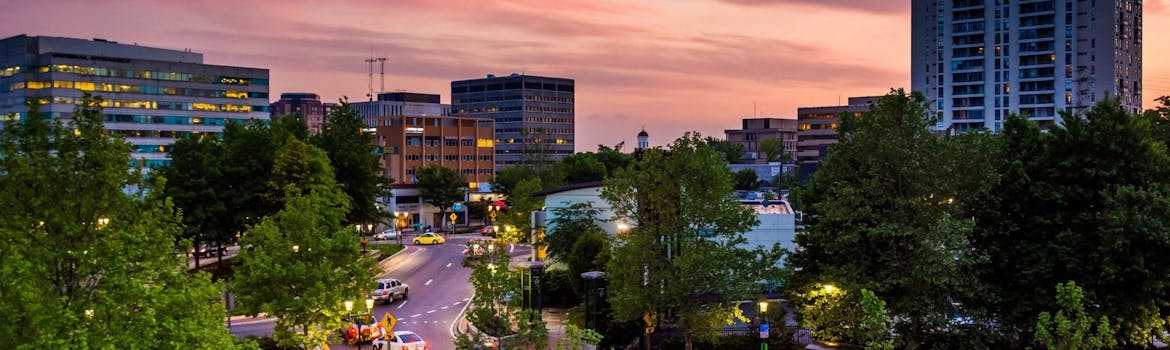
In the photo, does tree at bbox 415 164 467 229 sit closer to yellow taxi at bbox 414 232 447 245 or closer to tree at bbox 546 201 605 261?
yellow taxi at bbox 414 232 447 245

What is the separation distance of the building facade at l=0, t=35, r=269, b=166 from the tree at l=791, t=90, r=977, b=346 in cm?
14709

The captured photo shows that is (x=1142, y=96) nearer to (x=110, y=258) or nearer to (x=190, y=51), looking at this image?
(x=190, y=51)

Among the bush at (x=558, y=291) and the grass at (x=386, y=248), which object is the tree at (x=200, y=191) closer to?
the bush at (x=558, y=291)

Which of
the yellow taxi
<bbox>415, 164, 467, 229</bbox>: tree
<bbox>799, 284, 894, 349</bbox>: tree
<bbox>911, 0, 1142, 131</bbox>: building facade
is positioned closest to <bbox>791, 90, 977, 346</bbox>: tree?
<bbox>799, 284, 894, 349</bbox>: tree

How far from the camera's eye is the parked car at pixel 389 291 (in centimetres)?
5928

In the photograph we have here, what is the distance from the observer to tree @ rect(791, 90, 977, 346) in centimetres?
3500

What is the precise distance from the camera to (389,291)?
197 ft

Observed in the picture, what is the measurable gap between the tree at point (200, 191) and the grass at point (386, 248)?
22.6 meters

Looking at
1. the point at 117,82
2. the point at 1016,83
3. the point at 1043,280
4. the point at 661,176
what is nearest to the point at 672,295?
the point at 661,176

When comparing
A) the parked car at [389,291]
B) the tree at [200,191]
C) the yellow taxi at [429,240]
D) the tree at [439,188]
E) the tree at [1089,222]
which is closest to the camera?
the tree at [1089,222]

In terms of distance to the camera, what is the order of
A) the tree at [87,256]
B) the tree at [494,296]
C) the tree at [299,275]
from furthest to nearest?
the tree at [299,275] < the tree at [494,296] < the tree at [87,256]

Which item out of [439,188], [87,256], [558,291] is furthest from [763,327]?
[439,188]

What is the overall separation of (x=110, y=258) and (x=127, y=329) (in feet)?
6.24

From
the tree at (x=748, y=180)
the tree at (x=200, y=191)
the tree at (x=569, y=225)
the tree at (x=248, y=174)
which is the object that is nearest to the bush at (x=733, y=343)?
Result: the tree at (x=569, y=225)
